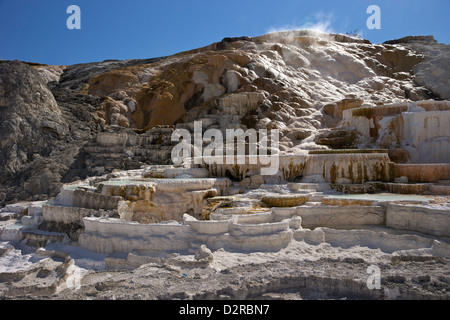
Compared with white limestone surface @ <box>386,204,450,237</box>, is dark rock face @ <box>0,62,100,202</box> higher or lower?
higher

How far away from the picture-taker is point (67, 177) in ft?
49.9

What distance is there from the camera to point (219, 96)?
26.8 metres

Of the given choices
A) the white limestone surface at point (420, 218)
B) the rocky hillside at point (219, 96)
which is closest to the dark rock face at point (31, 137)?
the rocky hillside at point (219, 96)

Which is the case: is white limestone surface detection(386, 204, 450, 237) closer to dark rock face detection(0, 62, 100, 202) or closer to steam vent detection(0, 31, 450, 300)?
steam vent detection(0, 31, 450, 300)

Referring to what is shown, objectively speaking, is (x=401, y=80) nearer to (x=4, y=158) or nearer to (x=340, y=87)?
(x=340, y=87)

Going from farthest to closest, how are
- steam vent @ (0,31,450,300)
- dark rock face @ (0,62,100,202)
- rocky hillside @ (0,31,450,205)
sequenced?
rocky hillside @ (0,31,450,205) < dark rock face @ (0,62,100,202) < steam vent @ (0,31,450,300)

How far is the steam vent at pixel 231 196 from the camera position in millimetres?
6254

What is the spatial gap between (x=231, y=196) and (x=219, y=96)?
16.8 m

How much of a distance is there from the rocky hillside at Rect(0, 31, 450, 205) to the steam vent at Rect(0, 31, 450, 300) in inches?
4.4

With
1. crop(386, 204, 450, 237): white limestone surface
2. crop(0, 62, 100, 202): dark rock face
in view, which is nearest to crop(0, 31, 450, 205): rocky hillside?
crop(0, 62, 100, 202): dark rock face

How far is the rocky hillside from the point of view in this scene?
54.4ft

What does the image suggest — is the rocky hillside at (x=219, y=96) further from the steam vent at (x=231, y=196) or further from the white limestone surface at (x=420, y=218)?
the white limestone surface at (x=420, y=218)

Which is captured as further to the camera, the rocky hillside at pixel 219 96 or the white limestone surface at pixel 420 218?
the rocky hillside at pixel 219 96

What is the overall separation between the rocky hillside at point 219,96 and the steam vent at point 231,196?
0.37 feet
